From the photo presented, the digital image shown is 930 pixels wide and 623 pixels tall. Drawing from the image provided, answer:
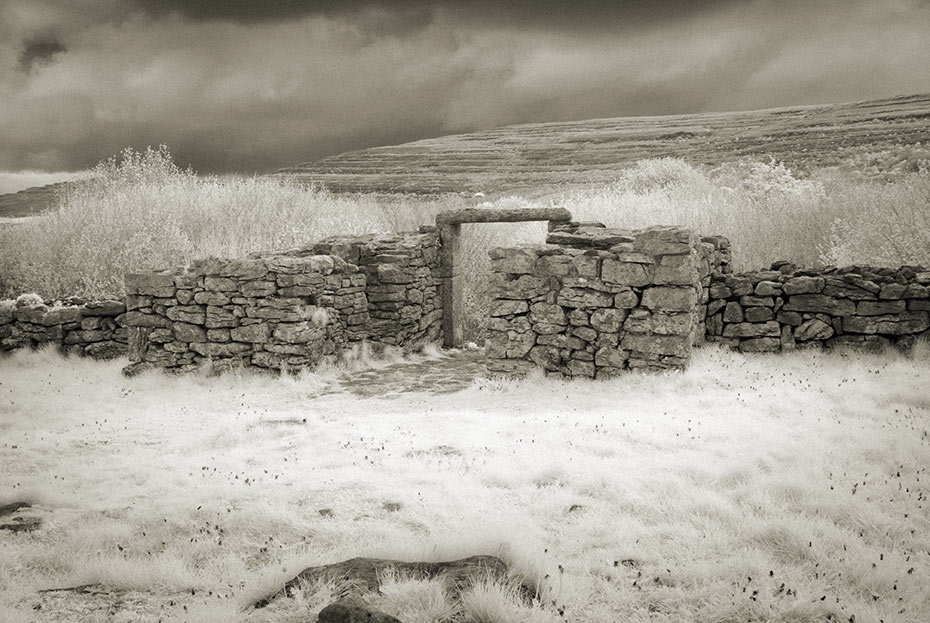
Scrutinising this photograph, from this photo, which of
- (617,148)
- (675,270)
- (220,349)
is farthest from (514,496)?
(617,148)

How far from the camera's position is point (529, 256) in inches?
413

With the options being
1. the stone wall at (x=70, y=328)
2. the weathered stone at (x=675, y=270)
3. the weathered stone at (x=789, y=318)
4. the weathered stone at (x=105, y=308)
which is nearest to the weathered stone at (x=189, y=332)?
the stone wall at (x=70, y=328)

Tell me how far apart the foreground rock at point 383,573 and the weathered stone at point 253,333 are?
7.61 m

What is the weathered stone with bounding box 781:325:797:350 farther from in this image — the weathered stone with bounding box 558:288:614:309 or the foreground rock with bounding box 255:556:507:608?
the foreground rock with bounding box 255:556:507:608

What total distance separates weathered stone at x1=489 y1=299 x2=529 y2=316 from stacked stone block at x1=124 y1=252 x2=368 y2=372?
317cm

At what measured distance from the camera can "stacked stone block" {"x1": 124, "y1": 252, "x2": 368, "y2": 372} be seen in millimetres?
11062

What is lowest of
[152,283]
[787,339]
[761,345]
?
[761,345]

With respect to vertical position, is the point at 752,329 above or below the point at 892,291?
below

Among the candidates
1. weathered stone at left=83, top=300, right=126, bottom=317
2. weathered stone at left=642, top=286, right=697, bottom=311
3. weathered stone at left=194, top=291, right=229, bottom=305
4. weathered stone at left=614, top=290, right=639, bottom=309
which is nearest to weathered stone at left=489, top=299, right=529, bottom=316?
weathered stone at left=614, top=290, right=639, bottom=309

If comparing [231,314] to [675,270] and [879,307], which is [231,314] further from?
[879,307]

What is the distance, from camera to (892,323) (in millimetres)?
10195

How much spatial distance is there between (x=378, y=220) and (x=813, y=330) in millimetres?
14376

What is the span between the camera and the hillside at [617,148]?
22.4 m

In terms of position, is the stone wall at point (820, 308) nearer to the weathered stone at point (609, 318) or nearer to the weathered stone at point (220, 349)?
the weathered stone at point (609, 318)
